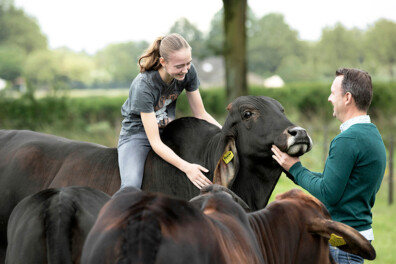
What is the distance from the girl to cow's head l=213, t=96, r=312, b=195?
23cm

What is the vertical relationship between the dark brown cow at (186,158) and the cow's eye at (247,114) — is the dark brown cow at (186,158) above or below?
below

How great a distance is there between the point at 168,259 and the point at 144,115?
2473 mm

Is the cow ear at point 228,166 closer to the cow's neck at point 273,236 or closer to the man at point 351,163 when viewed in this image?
the man at point 351,163

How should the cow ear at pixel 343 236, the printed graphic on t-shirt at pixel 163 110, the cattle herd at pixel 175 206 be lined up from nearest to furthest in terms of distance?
the cattle herd at pixel 175 206 < the cow ear at pixel 343 236 < the printed graphic on t-shirt at pixel 163 110

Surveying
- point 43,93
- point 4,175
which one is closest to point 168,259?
point 4,175

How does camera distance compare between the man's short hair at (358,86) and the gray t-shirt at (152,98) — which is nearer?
the man's short hair at (358,86)

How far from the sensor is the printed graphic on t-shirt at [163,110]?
16.3 ft

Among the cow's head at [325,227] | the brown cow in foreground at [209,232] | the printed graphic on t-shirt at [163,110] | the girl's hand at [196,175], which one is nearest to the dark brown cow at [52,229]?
the brown cow in foreground at [209,232]

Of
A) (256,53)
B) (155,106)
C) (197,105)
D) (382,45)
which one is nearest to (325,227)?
(155,106)

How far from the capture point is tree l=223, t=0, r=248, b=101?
1377 cm

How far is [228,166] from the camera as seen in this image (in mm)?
4660

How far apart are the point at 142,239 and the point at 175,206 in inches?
10.0

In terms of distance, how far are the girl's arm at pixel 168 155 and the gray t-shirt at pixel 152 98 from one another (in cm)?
9

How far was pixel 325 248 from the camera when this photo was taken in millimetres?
3271
